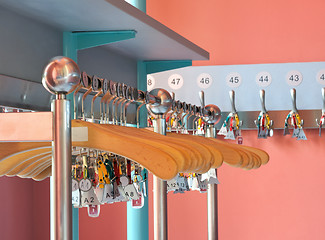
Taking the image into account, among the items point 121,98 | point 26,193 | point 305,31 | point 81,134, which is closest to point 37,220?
point 26,193

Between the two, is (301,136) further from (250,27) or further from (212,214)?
(212,214)

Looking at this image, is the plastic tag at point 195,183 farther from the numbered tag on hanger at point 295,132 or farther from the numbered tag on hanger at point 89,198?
the numbered tag on hanger at point 295,132

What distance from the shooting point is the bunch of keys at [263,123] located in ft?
12.0

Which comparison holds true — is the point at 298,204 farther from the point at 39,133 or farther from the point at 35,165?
the point at 39,133

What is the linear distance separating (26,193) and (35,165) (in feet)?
8.54

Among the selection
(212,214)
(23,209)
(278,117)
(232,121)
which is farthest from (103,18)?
(23,209)

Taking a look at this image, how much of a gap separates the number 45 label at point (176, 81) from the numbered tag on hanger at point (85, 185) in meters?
2.55

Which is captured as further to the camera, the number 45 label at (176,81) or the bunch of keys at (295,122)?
the number 45 label at (176,81)

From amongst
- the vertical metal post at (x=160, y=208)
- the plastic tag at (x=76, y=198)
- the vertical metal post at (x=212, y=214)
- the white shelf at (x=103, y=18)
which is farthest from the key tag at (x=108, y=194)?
the vertical metal post at (x=212, y=214)

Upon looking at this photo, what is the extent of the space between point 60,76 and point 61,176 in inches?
Answer: 8.2

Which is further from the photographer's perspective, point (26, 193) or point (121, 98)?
point (26, 193)

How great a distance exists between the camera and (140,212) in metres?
2.74

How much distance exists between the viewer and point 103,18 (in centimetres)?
185

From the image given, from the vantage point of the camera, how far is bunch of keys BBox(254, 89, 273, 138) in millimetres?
3658
